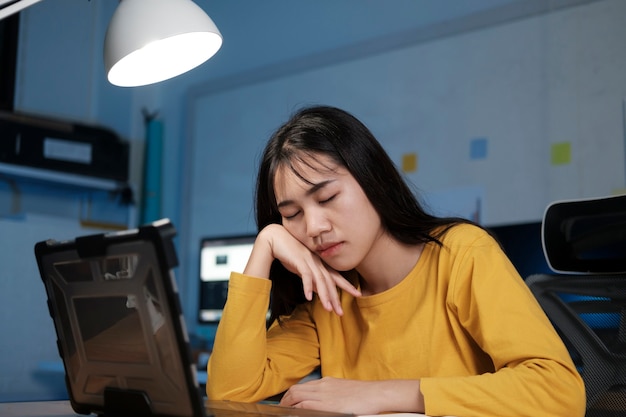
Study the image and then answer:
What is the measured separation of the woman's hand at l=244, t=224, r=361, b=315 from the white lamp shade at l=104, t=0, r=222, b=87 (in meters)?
0.35

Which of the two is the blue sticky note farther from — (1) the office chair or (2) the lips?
(2) the lips

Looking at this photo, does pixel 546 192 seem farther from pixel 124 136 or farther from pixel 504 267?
pixel 124 136

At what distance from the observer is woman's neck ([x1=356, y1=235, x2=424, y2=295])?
4.06 feet

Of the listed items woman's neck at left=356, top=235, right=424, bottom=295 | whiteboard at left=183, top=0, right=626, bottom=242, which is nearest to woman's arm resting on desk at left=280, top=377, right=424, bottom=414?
woman's neck at left=356, top=235, right=424, bottom=295

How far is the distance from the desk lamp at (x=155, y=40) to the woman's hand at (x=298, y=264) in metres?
0.35

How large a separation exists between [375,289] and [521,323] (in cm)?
32

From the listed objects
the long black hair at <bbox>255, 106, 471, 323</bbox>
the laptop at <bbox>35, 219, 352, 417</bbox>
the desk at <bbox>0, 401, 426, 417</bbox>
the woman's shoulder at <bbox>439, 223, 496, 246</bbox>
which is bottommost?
the desk at <bbox>0, 401, 426, 417</bbox>

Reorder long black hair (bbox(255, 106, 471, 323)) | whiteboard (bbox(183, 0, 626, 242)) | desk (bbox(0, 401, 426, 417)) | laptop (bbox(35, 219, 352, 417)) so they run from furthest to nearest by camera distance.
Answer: whiteboard (bbox(183, 0, 626, 242)) < long black hair (bbox(255, 106, 471, 323)) < desk (bbox(0, 401, 426, 417)) < laptop (bbox(35, 219, 352, 417))

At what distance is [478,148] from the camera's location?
105 inches

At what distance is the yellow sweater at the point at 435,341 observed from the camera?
95 centimetres

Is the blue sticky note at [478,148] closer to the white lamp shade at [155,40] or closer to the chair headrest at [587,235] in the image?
the chair headrest at [587,235]

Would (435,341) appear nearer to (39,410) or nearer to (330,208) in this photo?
(330,208)

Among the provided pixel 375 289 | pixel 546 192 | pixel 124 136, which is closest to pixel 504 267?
pixel 375 289

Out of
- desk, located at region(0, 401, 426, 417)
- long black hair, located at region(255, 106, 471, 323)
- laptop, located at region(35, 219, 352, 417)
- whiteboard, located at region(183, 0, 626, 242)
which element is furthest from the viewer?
whiteboard, located at region(183, 0, 626, 242)
